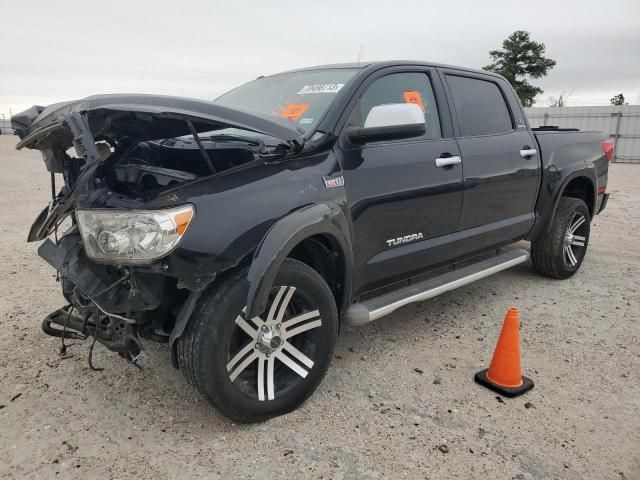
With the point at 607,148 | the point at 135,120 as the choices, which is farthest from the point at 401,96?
the point at 607,148

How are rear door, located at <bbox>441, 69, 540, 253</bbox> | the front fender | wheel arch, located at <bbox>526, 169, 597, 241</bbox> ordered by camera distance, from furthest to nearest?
wheel arch, located at <bbox>526, 169, 597, 241</bbox> → rear door, located at <bbox>441, 69, 540, 253</bbox> → the front fender

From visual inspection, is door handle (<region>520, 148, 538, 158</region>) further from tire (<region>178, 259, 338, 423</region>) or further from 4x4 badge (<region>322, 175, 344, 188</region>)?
tire (<region>178, 259, 338, 423</region>)

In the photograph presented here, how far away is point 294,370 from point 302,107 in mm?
1609

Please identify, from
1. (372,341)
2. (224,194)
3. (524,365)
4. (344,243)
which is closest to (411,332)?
(372,341)

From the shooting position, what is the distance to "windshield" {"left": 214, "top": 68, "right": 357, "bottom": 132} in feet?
10.2

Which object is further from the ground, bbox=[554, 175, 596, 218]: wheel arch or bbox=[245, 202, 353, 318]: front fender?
bbox=[245, 202, 353, 318]: front fender

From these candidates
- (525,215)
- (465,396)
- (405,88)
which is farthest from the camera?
(525,215)

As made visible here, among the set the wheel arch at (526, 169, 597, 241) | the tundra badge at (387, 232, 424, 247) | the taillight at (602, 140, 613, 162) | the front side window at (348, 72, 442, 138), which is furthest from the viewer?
the taillight at (602, 140, 613, 162)

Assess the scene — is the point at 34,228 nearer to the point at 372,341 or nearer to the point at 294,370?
the point at 294,370

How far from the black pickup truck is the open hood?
1 cm

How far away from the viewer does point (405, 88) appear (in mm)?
3498

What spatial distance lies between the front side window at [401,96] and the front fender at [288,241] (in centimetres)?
65

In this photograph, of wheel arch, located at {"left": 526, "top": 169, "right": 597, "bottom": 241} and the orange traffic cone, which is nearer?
the orange traffic cone

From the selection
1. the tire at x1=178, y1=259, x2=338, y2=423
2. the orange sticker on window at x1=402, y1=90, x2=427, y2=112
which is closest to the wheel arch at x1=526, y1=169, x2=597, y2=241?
the orange sticker on window at x1=402, y1=90, x2=427, y2=112
